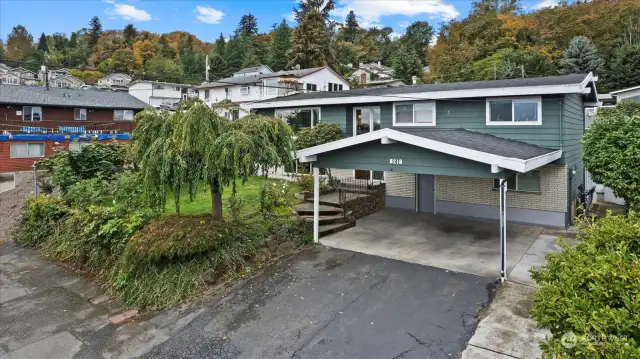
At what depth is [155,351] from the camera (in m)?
5.79

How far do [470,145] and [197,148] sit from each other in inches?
232

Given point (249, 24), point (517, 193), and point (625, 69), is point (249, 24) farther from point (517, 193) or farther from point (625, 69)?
point (517, 193)

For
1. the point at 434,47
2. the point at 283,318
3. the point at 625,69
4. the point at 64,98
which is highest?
the point at 434,47

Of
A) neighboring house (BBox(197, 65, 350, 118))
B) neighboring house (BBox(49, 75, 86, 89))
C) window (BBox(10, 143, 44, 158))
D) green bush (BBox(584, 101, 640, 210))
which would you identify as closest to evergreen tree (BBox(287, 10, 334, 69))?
neighboring house (BBox(197, 65, 350, 118))

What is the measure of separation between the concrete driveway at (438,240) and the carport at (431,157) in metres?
0.41

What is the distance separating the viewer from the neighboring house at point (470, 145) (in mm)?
8376

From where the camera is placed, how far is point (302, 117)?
680 inches

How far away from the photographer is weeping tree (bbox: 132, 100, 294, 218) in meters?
7.83

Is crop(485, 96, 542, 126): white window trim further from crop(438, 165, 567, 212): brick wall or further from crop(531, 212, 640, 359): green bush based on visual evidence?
crop(531, 212, 640, 359): green bush

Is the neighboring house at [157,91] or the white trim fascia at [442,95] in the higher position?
the neighboring house at [157,91]

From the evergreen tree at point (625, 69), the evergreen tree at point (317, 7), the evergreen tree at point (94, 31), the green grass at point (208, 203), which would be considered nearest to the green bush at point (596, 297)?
the green grass at point (208, 203)

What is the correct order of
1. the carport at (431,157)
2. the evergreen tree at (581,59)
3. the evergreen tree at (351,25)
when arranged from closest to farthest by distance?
1. the carport at (431,157)
2. the evergreen tree at (581,59)
3. the evergreen tree at (351,25)

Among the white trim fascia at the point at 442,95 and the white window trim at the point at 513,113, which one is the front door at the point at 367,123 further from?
the white window trim at the point at 513,113

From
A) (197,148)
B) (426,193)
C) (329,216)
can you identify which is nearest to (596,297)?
(197,148)
